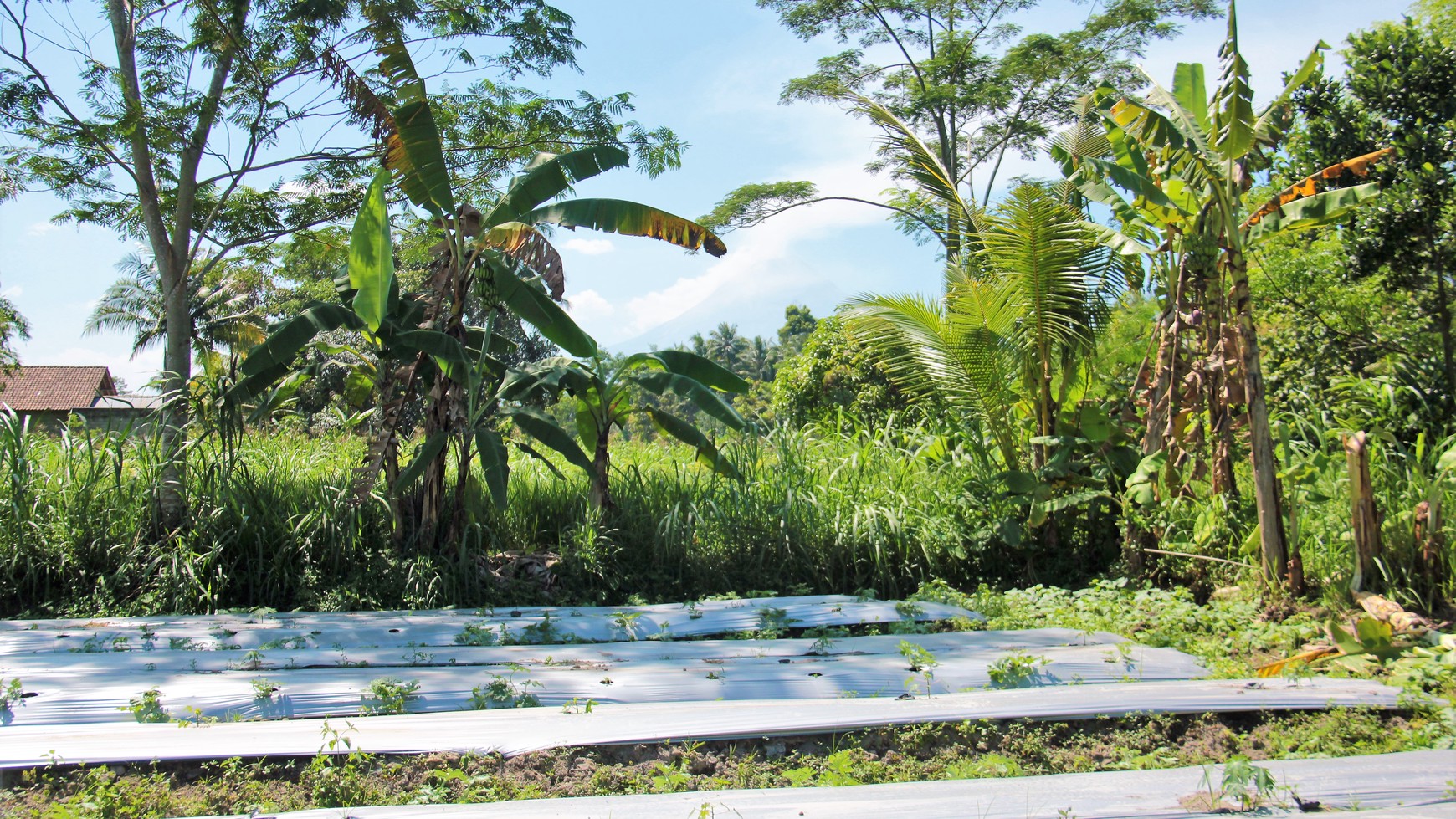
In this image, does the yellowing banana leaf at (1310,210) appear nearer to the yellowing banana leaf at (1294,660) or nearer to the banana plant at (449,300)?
the yellowing banana leaf at (1294,660)

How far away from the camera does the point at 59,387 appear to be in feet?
116

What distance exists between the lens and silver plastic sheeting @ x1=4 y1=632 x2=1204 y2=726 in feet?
12.3

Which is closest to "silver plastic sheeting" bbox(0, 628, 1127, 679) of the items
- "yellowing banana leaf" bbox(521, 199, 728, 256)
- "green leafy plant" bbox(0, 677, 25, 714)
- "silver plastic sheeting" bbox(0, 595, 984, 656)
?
"silver plastic sheeting" bbox(0, 595, 984, 656)

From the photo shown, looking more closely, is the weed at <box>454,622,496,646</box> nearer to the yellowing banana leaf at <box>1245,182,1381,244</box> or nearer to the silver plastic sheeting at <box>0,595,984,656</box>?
the silver plastic sheeting at <box>0,595,984,656</box>

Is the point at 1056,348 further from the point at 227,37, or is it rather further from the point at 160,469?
the point at 227,37

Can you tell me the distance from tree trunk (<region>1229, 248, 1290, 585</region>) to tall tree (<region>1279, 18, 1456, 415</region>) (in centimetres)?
254

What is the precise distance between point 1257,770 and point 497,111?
376 inches

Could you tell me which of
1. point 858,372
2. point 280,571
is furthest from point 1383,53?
point 280,571

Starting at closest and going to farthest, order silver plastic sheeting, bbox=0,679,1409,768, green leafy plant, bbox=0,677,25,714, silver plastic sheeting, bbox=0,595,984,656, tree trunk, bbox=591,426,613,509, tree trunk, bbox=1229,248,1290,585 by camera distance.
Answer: silver plastic sheeting, bbox=0,679,1409,768, green leafy plant, bbox=0,677,25,714, silver plastic sheeting, bbox=0,595,984,656, tree trunk, bbox=1229,248,1290,585, tree trunk, bbox=591,426,613,509

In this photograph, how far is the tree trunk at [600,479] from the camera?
26.5 ft

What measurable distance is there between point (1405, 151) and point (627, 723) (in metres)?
7.54

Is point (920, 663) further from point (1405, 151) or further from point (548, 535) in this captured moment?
point (1405, 151)

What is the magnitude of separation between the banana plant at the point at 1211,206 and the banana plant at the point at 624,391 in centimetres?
343

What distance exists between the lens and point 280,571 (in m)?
7.12
